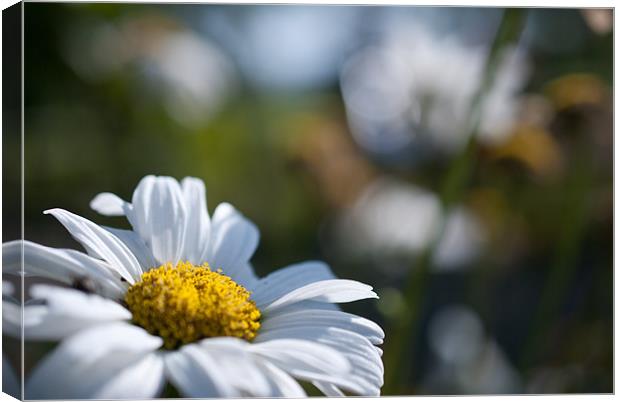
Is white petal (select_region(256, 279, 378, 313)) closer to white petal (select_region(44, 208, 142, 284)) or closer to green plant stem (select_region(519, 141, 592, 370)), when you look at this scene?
white petal (select_region(44, 208, 142, 284))

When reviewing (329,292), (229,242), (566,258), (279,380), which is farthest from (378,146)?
(279,380)

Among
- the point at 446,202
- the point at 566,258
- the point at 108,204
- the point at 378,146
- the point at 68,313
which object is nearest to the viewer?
the point at 68,313

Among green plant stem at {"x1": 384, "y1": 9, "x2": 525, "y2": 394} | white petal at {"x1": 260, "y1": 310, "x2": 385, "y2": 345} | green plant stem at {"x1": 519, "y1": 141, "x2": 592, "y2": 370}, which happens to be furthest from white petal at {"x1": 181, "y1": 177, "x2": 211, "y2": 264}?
green plant stem at {"x1": 519, "y1": 141, "x2": 592, "y2": 370}

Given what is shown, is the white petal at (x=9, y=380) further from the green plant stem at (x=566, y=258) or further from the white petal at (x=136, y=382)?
the green plant stem at (x=566, y=258)

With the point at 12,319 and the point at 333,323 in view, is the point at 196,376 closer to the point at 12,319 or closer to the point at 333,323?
the point at 333,323

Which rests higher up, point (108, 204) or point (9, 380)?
point (108, 204)

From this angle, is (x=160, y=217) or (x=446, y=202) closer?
(x=160, y=217)
